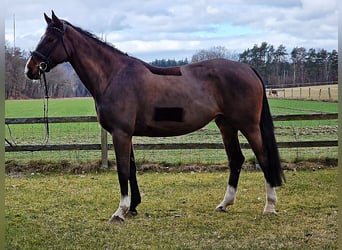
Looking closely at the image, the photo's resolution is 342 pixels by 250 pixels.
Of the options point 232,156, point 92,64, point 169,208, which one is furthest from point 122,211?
point 92,64

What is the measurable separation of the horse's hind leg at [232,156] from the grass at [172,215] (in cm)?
16

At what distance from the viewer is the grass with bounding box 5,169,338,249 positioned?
3242 mm

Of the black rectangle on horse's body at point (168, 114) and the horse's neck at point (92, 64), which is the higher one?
the horse's neck at point (92, 64)

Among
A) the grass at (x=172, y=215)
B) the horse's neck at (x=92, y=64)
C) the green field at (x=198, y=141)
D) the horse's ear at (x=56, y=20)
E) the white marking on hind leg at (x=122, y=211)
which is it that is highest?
the horse's ear at (x=56, y=20)

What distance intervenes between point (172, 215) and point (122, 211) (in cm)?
51

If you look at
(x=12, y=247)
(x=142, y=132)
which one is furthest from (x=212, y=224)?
(x=12, y=247)

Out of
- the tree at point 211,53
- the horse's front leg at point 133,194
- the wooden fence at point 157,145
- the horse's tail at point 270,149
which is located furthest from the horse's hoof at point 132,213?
the wooden fence at point 157,145

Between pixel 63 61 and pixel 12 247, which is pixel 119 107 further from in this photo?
pixel 12 247

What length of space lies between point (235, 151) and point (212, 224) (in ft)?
3.17

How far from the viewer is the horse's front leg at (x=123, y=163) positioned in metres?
3.78

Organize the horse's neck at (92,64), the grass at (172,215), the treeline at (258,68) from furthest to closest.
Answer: the treeline at (258,68) → the horse's neck at (92,64) → the grass at (172,215)

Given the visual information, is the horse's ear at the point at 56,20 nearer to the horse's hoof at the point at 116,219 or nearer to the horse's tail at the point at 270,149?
the horse's hoof at the point at 116,219

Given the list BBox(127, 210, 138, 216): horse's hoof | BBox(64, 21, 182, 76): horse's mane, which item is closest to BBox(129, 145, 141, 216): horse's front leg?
BBox(127, 210, 138, 216): horse's hoof

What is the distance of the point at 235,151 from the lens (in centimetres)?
435
